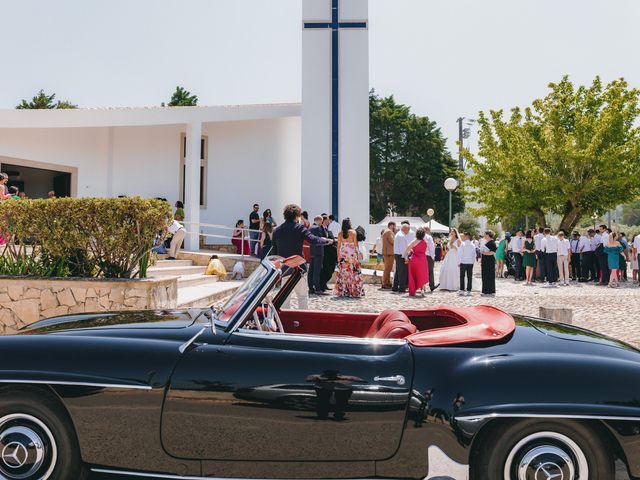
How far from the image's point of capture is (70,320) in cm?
369

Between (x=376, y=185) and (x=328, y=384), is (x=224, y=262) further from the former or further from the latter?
(x=376, y=185)

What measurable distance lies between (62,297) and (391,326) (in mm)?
5417

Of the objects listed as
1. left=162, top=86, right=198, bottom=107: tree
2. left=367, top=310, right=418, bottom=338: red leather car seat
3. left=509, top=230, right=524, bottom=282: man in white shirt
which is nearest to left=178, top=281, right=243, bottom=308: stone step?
left=367, top=310, right=418, bottom=338: red leather car seat

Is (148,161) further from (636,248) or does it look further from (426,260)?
(636,248)

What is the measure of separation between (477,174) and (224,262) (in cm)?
1890

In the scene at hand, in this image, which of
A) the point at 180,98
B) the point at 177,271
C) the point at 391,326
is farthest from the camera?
the point at 180,98

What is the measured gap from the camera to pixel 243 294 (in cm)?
325

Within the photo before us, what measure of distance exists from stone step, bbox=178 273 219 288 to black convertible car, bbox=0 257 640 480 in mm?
8949

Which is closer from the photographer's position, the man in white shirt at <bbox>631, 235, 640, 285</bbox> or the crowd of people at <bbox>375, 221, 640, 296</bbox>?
the crowd of people at <bbox>375, 221, 640, 296</bbox>

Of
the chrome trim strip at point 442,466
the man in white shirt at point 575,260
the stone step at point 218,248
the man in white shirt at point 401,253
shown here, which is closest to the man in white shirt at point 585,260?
the man in white shirt at point 575,260

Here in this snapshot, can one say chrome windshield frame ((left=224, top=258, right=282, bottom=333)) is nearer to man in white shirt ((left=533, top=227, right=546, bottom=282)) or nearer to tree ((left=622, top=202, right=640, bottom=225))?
man in white shirt ((left=533, top=227, right=546, bottom=282))

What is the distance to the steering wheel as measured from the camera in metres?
3.11

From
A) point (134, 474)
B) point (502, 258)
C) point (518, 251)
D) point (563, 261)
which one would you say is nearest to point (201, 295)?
point (134, 474)

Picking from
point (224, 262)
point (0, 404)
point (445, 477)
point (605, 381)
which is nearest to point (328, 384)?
→ point (445, 477)
